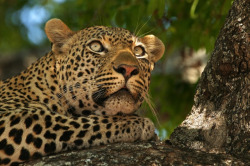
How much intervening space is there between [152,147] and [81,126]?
1.02 metres

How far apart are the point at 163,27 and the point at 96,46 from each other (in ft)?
6.84

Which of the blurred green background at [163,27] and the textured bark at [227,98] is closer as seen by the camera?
the textured bark at [227,98]

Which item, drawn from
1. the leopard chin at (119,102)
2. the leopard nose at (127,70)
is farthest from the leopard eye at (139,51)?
the leopard chin at (119,102)

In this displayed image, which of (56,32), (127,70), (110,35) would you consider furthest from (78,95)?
(56,32)

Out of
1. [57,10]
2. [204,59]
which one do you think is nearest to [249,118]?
[204,59]

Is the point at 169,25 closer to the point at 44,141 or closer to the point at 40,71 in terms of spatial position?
the point at 40,71

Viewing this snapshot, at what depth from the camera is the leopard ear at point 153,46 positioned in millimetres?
7389

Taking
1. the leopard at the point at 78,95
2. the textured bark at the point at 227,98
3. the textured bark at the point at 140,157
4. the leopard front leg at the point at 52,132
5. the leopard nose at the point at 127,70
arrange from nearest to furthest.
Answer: the textured bark at the point at 140,157, the textured bark at the point at 227,98, the leopard front leg at the point at 52,132, the leopard at the point at 78,95, the leopard nose at the point at 127,70

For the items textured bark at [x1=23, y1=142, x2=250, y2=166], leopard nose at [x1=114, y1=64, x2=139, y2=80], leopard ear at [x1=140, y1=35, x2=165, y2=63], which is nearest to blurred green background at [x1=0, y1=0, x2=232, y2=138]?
leopard ear at [x1=140, y1=35, x2=165, y2=63]

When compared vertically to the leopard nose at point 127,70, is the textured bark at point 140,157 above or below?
below

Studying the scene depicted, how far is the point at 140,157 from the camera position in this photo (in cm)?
431

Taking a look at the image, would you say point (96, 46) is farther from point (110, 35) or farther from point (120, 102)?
point (120, 102)

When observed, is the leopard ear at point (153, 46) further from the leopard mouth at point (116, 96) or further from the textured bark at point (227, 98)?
the textured bark at point (227, 98)

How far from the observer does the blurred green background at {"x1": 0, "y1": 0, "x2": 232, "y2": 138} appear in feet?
25.8
